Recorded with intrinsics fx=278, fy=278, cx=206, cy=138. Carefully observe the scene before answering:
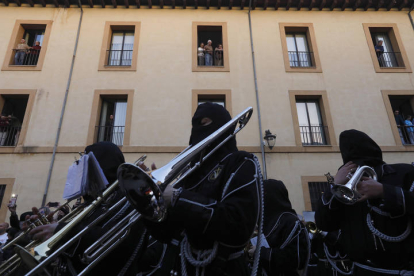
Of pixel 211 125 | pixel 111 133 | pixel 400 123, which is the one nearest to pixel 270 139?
pixel 400 123

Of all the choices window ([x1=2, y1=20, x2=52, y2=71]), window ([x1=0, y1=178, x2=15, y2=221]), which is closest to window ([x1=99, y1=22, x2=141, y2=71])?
window ([x1=2, y1=20, x2=52, y2=71])

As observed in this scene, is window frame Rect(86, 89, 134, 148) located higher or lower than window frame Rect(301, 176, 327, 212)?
higher

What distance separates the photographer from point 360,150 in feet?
10.1

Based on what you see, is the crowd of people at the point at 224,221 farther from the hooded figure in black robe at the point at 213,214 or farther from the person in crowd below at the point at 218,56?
the person in crowd below at the point at 218,56

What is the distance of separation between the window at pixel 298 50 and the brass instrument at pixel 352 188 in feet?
34.2

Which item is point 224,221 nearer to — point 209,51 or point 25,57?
point 209,51

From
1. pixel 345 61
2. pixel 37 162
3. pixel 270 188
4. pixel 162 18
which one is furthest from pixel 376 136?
pixel 37 162

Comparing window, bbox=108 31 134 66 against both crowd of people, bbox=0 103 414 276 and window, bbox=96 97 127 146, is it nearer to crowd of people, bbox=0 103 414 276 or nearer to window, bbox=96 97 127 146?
window, bbox=96 97 127 146

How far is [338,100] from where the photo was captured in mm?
11438

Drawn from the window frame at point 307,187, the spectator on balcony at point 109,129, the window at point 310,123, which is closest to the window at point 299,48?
the window at point 310,123

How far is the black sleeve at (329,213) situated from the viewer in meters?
2.99

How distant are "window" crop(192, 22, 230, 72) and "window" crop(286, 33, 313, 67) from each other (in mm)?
2997

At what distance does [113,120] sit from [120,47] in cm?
357

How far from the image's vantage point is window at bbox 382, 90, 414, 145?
11.0 meters
